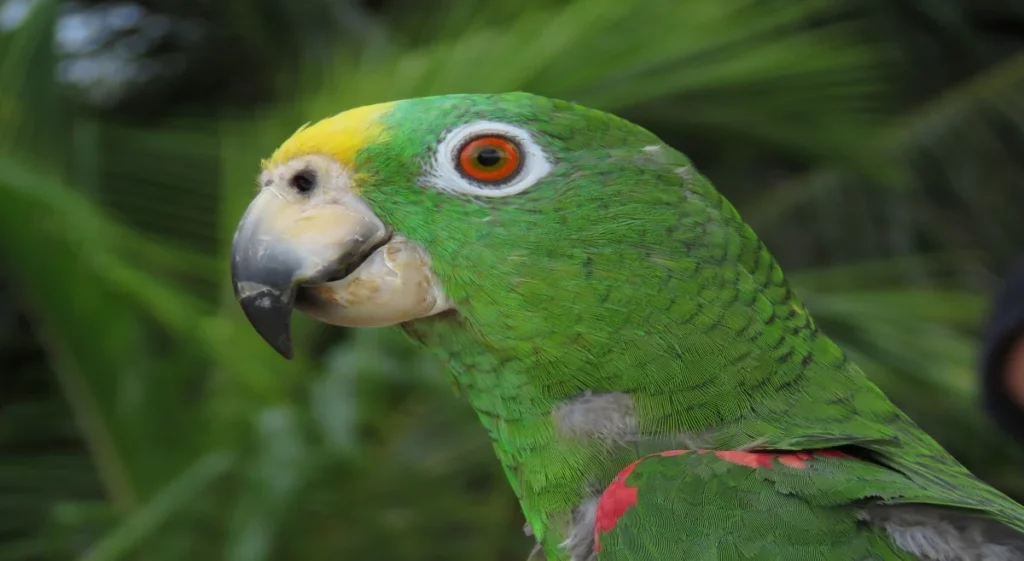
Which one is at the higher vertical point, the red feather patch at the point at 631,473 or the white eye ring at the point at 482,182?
the white eye ring at the point at 482,182

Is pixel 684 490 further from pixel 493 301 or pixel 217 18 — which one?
pixel 217 18

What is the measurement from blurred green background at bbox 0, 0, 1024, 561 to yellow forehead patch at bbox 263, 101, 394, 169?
1.17ft

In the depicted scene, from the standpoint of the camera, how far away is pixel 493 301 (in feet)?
1.57

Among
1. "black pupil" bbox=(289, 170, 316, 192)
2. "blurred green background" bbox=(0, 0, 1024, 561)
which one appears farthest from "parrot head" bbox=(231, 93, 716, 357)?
"blurred green background" bbox=(0, 0, 1024, 561)

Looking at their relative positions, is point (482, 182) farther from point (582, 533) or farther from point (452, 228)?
point (582, 533)

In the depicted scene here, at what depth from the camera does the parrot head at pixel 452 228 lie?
1.58 ft

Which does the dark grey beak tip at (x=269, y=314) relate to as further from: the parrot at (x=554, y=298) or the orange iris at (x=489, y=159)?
the orange iris at (x=489, y=159)

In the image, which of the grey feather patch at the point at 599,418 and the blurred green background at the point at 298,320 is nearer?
the grey feather patch at the point at 599,418

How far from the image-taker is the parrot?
48 centimetres

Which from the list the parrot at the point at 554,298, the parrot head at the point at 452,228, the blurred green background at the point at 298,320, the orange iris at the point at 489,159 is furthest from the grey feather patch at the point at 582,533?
the blurred green background at the point at 298,320

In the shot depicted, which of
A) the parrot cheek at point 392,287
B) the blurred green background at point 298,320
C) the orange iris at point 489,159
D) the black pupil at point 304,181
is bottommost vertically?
the blurred green background at point 298,320

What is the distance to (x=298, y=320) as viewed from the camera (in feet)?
3.13

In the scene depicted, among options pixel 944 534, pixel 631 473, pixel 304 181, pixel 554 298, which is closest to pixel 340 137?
pixel 304 181

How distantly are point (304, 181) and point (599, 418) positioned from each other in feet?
0.83
